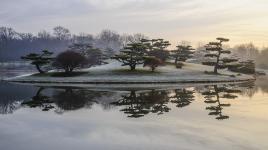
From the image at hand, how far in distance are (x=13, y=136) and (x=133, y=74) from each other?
130 feet

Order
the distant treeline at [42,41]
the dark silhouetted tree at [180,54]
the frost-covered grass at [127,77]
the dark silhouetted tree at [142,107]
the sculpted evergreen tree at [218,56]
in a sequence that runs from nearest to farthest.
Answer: the dark silhouetted tree at [142,107]
the frost-covered grass at [127,77]
the sculpted evergreen tree at [218,56]
the dark silhouetted tree at [180,54]
the distant treeline at [42,41]

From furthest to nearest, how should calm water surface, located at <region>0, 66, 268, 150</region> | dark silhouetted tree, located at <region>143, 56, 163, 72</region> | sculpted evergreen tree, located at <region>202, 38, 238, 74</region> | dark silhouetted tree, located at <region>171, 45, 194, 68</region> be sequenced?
dark silhouetted tree, located at <region>171, 45, 194, 68</region>
sculpted evergreen tree, located at <region>202, 38, 238, 74</region>
dark silhouetted tree, located at <region>143, 56, 163, 72</region>
calm water surface, located at <region>0, 66, 268, 150</region>

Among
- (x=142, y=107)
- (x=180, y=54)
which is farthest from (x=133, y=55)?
(x=142, y=107)

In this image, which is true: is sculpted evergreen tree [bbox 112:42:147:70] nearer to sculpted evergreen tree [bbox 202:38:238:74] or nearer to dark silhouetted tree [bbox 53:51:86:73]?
dark silhouetted tree [bbox 53:51:86:73]

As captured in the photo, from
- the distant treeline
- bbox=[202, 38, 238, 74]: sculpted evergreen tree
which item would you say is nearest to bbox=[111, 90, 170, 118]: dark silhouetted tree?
bbox=[202, 38, 238, 74]: sculpted evergreen tree

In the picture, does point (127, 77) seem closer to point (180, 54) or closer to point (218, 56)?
point (218, 56)

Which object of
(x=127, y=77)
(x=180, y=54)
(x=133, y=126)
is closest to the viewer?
(x=133, y=126)

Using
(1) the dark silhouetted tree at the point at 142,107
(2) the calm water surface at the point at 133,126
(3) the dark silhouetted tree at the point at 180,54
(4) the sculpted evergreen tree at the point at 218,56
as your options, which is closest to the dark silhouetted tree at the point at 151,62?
(4) the sculpted evergreen tree at the point at 218,56

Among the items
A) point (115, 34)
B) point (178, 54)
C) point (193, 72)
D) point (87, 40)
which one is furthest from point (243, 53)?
point (193, 72)

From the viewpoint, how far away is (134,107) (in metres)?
23.0

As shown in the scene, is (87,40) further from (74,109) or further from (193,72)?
(74,109)

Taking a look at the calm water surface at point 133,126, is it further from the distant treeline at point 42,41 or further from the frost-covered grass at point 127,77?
the distant treeline at point 42,41

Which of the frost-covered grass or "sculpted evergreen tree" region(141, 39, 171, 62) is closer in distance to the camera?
the frost-covered grass

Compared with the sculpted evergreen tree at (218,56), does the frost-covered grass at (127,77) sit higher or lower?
lower
